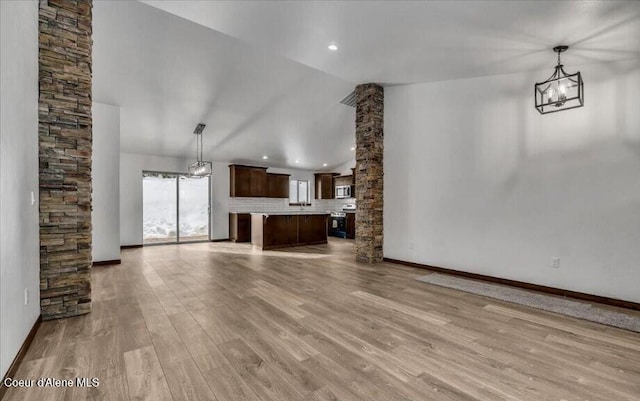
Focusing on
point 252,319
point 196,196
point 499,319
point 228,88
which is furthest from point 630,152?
point 196,196

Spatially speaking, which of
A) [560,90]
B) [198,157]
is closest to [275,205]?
[198,157]

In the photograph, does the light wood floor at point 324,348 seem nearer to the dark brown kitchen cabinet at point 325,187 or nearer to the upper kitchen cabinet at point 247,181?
the upper kitchen cabinet at point 247,181

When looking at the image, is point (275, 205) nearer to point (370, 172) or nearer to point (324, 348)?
point (370, 172)

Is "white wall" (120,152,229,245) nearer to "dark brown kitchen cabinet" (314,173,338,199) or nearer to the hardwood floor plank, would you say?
"dark brown kitchen cabinet" (314,173,338,199)

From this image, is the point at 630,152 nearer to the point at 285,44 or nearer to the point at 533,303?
the point at 533,303

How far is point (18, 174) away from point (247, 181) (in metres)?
7.25

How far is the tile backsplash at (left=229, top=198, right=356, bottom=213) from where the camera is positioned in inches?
371

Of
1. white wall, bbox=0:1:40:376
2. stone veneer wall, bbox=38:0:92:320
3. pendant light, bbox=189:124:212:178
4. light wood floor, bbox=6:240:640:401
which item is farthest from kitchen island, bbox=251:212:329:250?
white wall, bbox=0:1:40:376

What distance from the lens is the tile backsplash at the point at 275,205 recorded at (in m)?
9.42

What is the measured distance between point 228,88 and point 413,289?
15.2 ft

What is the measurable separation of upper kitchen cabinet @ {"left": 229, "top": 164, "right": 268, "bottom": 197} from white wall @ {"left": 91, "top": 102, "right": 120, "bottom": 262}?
12.5 feet

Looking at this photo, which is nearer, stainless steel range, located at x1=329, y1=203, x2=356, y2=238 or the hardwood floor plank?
the hardwood floor plank

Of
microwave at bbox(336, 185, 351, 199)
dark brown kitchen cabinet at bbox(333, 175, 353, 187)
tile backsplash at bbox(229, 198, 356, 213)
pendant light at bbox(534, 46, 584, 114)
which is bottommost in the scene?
tile backsplash at bbox(229, 198, 356, 213)

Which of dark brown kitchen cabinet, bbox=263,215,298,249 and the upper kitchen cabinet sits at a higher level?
the upper kitchen cabinet
